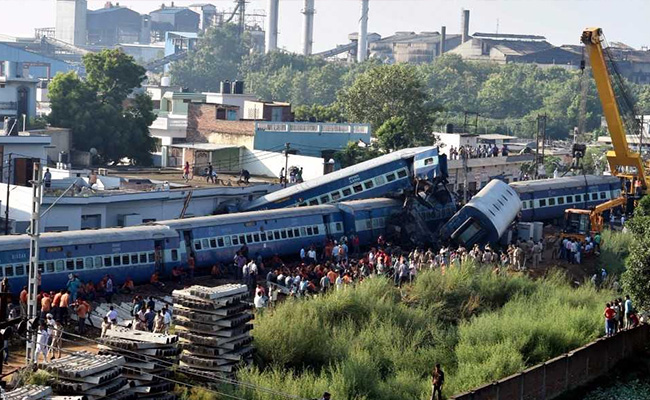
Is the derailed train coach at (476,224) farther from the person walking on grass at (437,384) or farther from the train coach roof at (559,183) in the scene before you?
the person walking on grass at (437,384)

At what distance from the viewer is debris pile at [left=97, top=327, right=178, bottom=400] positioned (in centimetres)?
2844

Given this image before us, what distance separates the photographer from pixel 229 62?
628ft

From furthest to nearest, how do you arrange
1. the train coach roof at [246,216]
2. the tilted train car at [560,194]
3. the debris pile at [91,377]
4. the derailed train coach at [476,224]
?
the tilted train car at [560,194] → the derailed train coach at [476,224] → the train coach roof at [246,216] → the debris pile at [91,377]

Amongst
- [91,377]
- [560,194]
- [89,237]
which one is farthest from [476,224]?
[91,377]

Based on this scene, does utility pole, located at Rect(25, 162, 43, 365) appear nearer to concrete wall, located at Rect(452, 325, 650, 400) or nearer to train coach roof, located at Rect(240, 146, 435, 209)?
concrete wall, located at Rect(452, 325, 650, 400)

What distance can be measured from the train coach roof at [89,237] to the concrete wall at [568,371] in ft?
44.0

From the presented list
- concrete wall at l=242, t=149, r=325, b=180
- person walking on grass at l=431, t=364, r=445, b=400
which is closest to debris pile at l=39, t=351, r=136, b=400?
person walking on grass at l=431, t=364, r=445, b=400

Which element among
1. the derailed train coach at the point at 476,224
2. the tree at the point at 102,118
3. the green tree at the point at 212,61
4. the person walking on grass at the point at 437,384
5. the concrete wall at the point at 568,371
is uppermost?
the green tree at the point at 212,61

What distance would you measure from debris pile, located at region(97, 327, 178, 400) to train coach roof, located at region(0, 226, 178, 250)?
8045mm

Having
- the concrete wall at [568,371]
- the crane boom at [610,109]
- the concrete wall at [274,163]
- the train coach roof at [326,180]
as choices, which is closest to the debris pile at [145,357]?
the concrete wall at [568,371]

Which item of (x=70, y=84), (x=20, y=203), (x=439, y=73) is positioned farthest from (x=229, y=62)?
(x=20, y=203)

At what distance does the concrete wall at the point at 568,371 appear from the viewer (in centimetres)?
3309

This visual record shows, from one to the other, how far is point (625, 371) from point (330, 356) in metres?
11.1

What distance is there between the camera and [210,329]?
1226 inches
